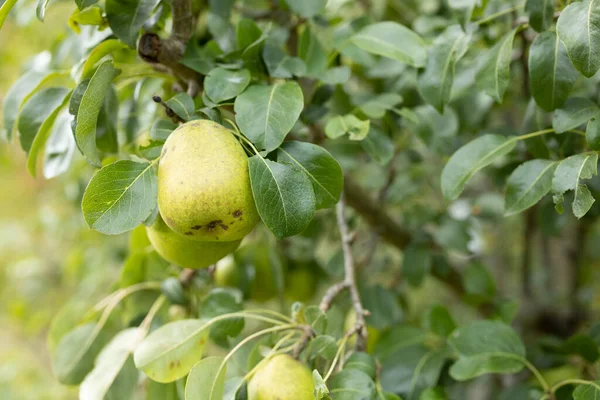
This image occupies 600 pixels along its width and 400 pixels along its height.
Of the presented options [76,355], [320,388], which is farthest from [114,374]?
[320,388]

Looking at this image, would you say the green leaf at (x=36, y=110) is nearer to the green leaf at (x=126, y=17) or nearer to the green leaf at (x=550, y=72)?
the green leaf at (x=126, y=17)

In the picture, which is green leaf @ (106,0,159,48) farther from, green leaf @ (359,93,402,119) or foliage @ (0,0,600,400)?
green leaf @ (359,93,402,119)

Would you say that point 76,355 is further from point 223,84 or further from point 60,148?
point 223,84

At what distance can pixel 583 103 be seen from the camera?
52cm

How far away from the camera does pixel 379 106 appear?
2.11ft

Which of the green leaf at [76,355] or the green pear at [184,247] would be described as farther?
the green leaf at [76,355]

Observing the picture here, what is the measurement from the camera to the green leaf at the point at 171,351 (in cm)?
51

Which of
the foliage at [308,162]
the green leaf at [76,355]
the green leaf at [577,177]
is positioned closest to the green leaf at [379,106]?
the foliage at [308,162]

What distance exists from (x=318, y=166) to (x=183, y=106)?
0.13m

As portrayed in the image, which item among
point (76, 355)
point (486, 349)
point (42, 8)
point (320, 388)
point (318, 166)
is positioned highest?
point (42, 8)

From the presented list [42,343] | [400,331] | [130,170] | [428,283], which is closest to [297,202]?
[130,170]

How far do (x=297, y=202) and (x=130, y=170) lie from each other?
0.14 meters

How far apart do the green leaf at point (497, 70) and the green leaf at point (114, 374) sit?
0.48 m

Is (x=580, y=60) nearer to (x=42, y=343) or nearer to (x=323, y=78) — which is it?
(x=323, y=78)
